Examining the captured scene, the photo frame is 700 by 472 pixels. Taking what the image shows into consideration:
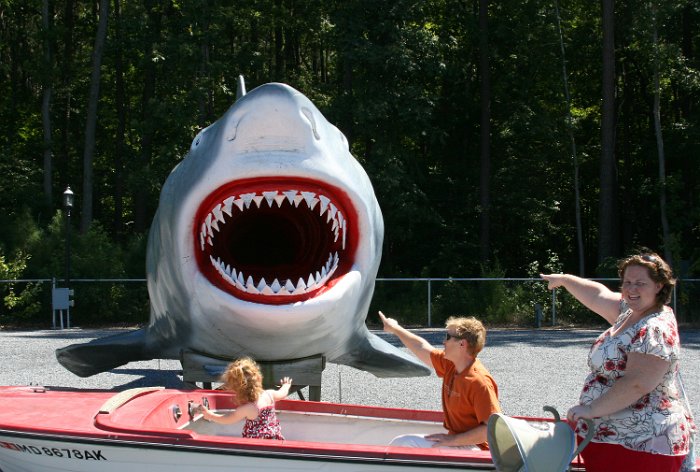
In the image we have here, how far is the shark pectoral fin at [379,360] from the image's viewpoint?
5977mm

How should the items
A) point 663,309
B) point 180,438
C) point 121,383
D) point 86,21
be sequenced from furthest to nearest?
point 86,21
point 121,383
point 180,438
point 663,309

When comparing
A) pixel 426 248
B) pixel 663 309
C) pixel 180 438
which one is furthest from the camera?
pixel 426 248

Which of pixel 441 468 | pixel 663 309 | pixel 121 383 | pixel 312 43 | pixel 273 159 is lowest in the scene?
pixel 121 383

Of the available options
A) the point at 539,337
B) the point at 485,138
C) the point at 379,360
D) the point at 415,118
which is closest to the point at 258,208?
the point at 379,360

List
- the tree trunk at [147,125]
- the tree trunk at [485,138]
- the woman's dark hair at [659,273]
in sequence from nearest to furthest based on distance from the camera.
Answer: the woman's dark hair at [659,273]
the tree trunk at [147,125]
the tree trunk at [485,138]

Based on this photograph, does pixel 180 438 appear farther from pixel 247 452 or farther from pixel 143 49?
pixel 143 49

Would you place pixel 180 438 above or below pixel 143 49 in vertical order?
below

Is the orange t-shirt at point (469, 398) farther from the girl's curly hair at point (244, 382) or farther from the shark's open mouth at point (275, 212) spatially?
the shark's open mouth at point (275, 212)

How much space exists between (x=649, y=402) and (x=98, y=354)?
4.70m

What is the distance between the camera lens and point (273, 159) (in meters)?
4.28

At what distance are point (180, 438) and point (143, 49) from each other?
72.9ft

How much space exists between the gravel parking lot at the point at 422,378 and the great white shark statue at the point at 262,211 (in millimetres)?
2260

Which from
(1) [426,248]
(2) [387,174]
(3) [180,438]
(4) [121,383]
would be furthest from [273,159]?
(1) [426,248]

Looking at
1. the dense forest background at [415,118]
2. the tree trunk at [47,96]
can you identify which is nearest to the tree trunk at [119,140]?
the dense forest background at [415,118]
